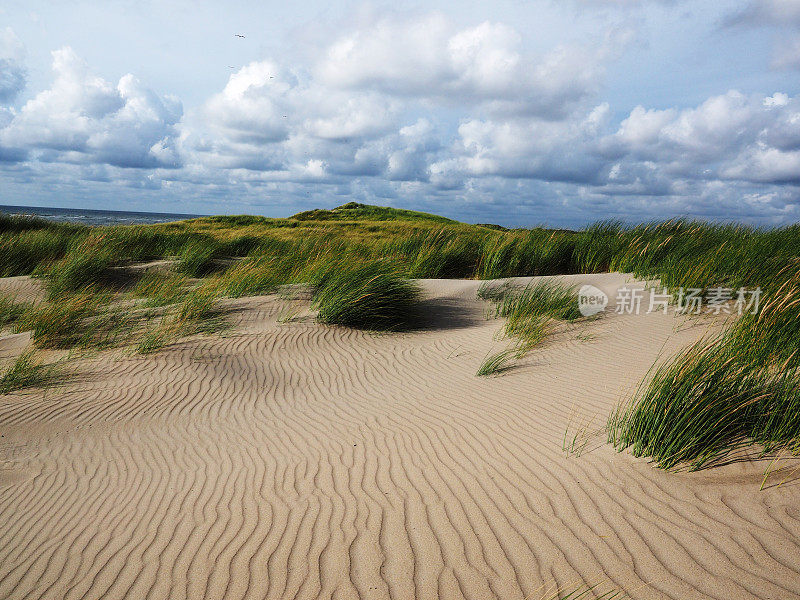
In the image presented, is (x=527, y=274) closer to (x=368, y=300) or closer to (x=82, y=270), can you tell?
(x=368, y=300)

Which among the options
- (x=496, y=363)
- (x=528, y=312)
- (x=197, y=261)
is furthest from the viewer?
(x=197, y=261)

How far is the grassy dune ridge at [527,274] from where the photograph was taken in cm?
321

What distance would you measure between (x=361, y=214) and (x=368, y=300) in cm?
3587

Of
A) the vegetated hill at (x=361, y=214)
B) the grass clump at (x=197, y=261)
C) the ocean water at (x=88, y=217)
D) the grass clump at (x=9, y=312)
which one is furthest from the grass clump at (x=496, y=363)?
the vegetated hill at (x=361, y=214)

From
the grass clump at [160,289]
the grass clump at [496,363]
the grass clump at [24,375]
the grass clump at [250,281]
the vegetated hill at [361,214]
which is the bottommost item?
the grass clump at [24,375]

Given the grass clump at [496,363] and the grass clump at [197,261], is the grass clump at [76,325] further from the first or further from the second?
the grass clump at [496,363]

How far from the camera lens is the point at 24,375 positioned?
5.75m

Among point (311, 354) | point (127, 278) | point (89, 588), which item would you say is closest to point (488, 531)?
point (89, 588)

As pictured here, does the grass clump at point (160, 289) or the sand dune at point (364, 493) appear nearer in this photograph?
the sand dune at point (364, 493)

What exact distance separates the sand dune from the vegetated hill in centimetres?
3389

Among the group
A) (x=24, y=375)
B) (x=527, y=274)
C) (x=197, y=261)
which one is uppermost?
(x=197, y=261)

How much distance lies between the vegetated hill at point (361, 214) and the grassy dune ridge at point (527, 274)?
23.5 metres

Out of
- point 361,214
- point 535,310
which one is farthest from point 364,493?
point 361,214

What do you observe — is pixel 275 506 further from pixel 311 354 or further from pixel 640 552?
pixel 311 354
